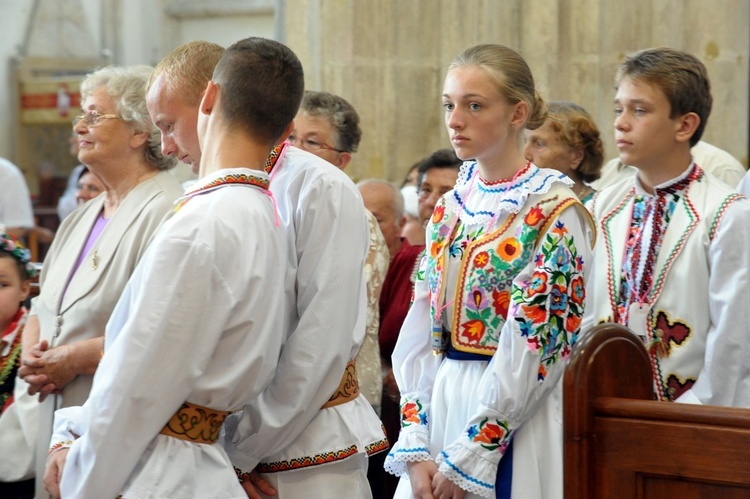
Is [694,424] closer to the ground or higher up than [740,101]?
closer to the ground

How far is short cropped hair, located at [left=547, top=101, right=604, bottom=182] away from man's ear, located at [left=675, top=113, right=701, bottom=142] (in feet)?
2.41

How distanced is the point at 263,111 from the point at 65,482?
778mm

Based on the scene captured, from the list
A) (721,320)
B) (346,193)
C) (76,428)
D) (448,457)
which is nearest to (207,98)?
(346,193)

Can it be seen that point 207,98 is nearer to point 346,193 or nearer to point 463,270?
point 346,193

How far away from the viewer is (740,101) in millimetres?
5309

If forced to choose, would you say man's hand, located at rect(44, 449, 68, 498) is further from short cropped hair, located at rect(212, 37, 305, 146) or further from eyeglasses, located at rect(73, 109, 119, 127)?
eyeglasses, located at rect(73, 109, 119, 127)

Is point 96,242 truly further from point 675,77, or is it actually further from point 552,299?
point 675,77

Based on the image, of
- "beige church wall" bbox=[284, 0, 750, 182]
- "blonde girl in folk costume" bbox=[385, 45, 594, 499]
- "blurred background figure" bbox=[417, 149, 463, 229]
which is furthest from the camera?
"beige church wall" bbox=[284, 0, 750, 182]

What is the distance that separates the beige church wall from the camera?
5.28 metres

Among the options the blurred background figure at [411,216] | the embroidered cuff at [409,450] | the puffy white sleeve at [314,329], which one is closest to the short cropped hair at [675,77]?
the puffy white sleeve at [314,329]

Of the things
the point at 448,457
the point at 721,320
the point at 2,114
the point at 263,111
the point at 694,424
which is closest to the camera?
the point at 694,424

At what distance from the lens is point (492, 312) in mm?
2426

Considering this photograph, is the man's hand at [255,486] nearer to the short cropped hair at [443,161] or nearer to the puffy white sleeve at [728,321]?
the puffy white sleeve at [728,321]

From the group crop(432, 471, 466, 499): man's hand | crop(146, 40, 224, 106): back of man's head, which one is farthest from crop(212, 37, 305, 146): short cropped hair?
crop(432, 471, 466, 499): man's hand
